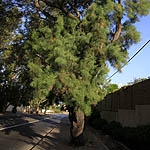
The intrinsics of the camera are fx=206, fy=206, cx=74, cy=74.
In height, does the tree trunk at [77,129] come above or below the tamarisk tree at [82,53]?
below

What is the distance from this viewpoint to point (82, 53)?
9000 millimetres

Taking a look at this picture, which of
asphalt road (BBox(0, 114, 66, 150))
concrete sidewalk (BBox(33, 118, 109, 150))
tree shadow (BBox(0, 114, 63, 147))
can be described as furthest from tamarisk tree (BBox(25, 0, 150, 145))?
tree shadow (BBox(0, 114, 63, 147))

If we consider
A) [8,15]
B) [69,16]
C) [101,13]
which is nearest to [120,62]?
[101,13]

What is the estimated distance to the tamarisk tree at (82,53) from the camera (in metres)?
7.95

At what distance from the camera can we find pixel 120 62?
28.1 feet

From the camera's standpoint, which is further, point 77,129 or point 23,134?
point 23,134

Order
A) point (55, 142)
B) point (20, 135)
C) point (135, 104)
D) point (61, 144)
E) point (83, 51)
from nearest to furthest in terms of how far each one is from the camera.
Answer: point (83, 51), point (61, 144), point (55, 142), point (135, 104), point (20, 135)

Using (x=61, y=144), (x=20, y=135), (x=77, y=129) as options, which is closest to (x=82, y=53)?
(x=77, y=129)

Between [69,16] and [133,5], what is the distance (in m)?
2.96

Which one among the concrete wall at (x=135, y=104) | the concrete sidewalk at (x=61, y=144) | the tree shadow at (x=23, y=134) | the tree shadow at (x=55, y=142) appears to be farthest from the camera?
the tree shadow at (x=23, y=134)

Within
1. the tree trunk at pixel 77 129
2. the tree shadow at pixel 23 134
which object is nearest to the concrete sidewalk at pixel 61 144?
the tree trunk at pixel 77 129

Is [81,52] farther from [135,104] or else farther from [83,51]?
[135,104]

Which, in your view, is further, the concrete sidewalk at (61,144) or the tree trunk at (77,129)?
the tree trunk at (77,129)

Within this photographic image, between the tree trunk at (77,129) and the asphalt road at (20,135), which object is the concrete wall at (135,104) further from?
the asphalt road at (20,135)
